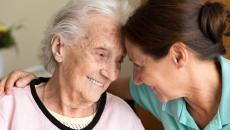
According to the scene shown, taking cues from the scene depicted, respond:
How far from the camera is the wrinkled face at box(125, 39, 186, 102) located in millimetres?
1353

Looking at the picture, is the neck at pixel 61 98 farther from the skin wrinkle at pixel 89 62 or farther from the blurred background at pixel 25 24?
the blurred background at pixel 25 24

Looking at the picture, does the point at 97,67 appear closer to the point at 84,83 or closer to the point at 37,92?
the point at 84,83

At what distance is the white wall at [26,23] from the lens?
7.70 ft

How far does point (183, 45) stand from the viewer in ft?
4.27

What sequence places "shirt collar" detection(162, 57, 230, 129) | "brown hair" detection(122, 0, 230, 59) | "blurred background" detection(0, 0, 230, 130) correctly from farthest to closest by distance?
"blurred background" detection(0, 0, 230, 130) → "shirt collar" detection(162, 57, 230, 129) → "brown hair" detection(122, 0, 230, 59)

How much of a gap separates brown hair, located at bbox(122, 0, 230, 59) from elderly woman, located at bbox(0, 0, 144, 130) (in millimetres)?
107

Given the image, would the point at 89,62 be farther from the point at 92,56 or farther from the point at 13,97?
the point at 13,97

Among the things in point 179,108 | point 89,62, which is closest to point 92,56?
point 89,62

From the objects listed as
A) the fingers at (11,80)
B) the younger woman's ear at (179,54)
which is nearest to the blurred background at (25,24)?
the fingers at (11,80)

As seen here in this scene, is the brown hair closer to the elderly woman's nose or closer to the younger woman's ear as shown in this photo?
the younger woman's ear

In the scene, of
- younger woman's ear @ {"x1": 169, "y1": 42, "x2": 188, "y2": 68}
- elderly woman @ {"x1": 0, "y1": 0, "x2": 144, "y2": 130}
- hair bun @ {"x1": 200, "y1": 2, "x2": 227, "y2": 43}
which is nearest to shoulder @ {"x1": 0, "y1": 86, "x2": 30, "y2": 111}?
elderly woman @ {"x1": 0, "y1": 0, "x2": 144, "y2": 130}

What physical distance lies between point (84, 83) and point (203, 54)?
1.43ft

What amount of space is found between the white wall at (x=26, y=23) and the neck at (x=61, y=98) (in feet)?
2.94

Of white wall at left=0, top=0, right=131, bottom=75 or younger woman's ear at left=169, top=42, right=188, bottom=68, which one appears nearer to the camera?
younger woman's ear at left=169, top=42, right=188, bottom=68
